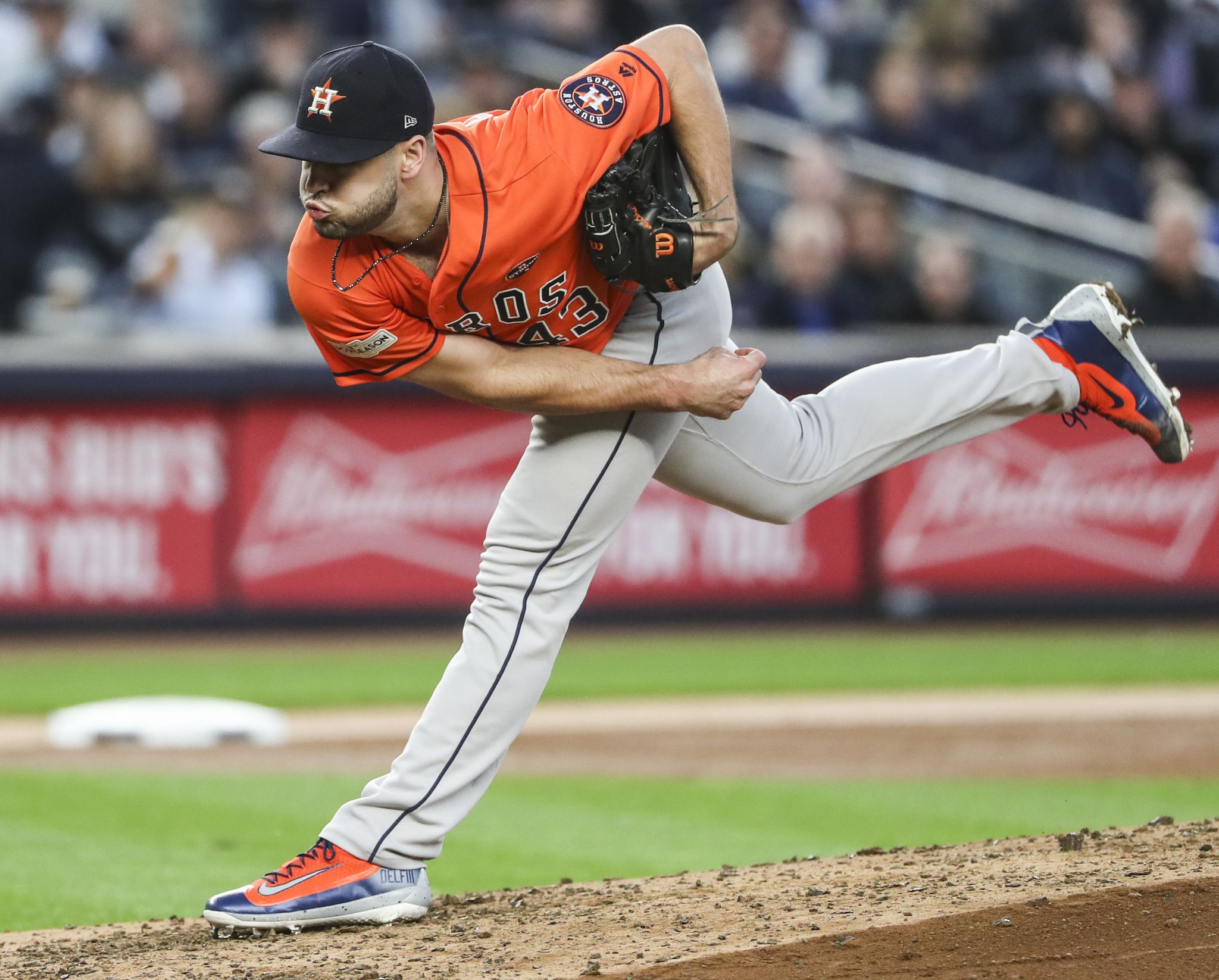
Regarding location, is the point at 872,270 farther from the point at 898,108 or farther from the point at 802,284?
the point at 898,108

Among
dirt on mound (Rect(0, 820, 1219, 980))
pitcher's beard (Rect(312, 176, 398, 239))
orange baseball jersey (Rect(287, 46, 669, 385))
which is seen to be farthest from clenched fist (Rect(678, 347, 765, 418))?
dirt on mound (Rect(0, 820, 1219, 980))

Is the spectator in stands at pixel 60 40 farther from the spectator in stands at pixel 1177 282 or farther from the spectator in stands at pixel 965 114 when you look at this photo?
the spectator in stands at pixel 1177 282

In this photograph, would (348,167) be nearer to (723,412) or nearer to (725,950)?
(723,412)

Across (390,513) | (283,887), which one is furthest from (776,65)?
(283,887)

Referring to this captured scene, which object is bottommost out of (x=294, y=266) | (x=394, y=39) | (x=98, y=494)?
(x=98, y=494)

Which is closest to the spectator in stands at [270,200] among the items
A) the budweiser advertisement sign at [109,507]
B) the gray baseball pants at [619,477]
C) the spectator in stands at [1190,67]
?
the budweiser advertisement sign at [109,507]

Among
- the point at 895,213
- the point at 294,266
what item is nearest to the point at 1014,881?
the point at 294,266
